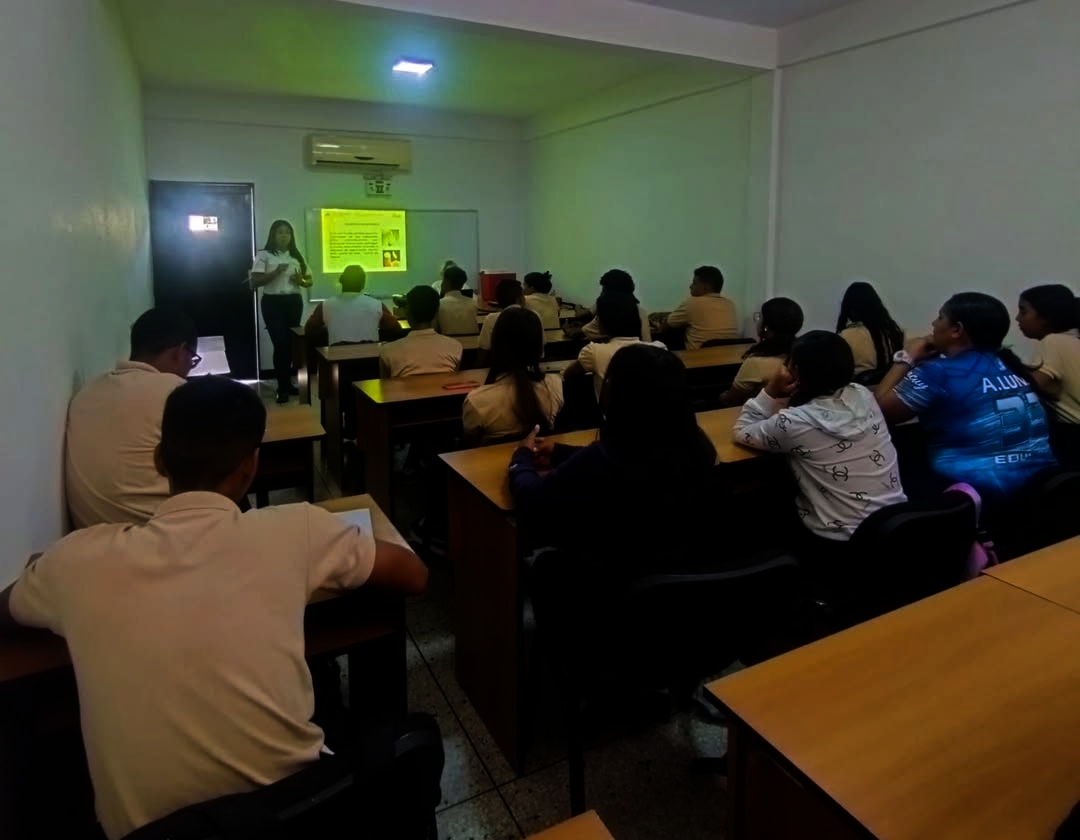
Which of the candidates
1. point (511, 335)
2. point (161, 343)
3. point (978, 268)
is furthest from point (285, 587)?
point (978, 268)

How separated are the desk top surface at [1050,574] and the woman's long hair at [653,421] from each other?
24.3 inches

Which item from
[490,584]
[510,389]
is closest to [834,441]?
[490,584]

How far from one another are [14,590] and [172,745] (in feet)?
1.23

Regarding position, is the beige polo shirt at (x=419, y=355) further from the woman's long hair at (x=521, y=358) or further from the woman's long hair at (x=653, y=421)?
the woman's long hair at (x=653, y=421)

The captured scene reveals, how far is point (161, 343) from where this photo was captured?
2.18 meters

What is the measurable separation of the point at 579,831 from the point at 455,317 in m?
4.83

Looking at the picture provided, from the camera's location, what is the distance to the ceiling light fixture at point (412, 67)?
5703 mm

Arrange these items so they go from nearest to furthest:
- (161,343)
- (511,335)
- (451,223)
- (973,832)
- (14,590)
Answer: (973,832)
(14,590)
(161,343)
(511,335)
(451,223)

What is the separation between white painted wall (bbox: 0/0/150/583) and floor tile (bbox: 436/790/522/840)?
1.10 metres

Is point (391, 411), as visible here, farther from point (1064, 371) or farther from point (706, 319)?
point (706, 319)

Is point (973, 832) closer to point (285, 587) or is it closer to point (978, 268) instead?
point (285, 587)

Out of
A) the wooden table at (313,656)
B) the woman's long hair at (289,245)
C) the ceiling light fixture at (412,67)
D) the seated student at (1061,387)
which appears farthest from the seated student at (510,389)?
the woman's long hair at (289,245)

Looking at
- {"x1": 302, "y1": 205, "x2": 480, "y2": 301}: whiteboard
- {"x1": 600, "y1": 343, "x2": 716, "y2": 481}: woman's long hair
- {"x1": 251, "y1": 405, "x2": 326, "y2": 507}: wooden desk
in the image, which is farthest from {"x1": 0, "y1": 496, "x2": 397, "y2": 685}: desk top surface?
{"x1": 302, "y1": 205, "x2": 480, "y2": 301}: whiteboard

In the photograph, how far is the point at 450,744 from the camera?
203 cm
